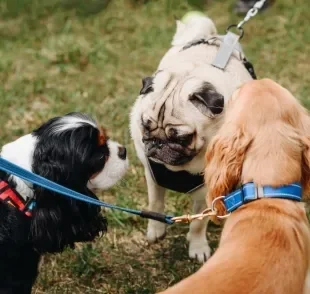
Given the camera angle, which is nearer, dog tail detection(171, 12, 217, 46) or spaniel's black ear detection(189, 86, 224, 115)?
spaniel's black ear detection(189, 86, 224, 115)

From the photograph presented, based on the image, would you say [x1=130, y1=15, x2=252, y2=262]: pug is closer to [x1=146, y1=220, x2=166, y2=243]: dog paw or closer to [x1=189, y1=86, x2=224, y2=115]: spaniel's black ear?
[x1=189, y1=86, x2=224, y2=115]: spaniel's black ear

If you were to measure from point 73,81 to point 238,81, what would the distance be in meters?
2.12

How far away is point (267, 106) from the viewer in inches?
97.7

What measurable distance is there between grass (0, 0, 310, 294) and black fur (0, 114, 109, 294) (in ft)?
1.95

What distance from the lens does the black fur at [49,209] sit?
2.66 m

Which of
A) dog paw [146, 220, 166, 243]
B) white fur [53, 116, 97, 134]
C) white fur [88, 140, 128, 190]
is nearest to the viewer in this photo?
white fur [53, 116, 97, 134]

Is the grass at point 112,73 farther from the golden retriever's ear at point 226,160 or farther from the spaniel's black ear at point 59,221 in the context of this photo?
the golden retriever's ear at point 226,160

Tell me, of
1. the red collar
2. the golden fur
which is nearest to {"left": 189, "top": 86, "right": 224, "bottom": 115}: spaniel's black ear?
the golden fur

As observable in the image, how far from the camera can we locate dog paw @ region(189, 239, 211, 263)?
3529mm

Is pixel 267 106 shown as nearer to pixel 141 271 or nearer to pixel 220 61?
pixel 220 61

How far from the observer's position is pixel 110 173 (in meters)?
2.85

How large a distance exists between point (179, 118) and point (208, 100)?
0.56 feet

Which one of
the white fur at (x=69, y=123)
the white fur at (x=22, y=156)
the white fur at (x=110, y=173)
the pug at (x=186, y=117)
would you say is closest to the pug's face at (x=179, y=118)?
the pug at (x=186, y=117)

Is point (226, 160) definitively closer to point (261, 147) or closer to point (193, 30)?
point (261, 147)
